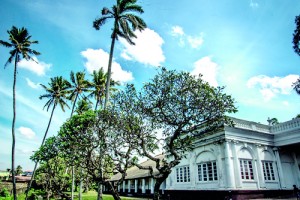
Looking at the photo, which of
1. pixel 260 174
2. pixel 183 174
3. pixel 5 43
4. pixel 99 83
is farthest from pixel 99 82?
pixel 260 174

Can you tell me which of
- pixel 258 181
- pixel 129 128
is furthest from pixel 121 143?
pixel 258 181

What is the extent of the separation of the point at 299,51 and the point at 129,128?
10.3 meters

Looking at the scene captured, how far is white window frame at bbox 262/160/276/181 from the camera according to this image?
18.0 metres

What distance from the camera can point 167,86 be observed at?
11750 millimetres

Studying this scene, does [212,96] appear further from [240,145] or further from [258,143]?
[258,143]

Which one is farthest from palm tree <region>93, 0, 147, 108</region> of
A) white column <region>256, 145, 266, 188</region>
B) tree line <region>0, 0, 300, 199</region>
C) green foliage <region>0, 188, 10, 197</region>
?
green foliage <region>0, 188, 10, 197</region>

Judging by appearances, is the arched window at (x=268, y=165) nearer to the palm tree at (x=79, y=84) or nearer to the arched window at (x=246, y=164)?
the arched window at (x=246, y=164)

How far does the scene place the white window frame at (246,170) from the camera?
16.7m

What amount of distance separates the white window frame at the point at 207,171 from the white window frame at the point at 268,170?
4643 mm

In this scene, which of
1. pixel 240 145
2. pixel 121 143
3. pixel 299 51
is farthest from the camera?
pixel 240 145

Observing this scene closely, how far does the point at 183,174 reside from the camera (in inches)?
807

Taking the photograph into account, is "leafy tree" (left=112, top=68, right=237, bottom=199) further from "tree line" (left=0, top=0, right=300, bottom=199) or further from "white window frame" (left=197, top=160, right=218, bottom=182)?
"white window frame" (left=197, top=160, right=218, bottom=182)

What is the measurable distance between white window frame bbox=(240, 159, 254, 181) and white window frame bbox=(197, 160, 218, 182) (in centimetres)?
207

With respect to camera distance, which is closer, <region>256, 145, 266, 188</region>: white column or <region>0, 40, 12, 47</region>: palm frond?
<region>256, 145, 266, 188</region>: white column
